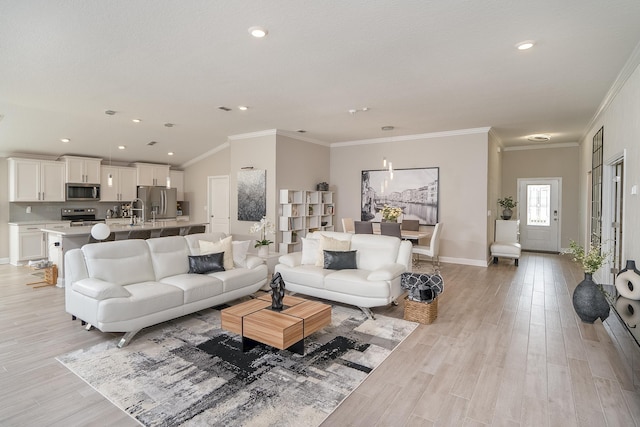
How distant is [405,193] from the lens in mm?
7969

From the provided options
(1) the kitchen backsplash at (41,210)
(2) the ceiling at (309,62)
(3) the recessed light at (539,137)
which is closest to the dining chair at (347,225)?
(2) the ceiling at (309,62)

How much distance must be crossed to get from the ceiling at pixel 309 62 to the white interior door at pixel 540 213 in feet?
9.90

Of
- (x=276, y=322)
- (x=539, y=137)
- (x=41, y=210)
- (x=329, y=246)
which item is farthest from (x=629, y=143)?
(x=41, y=210)

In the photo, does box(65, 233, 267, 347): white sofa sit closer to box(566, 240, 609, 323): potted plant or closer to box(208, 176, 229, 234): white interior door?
box(566, 240, 609, 323): potted plant

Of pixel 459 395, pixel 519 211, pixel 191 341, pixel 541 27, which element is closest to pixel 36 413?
pixel 191 341

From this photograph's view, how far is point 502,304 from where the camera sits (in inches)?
181

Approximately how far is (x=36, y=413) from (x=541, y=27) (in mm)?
4725

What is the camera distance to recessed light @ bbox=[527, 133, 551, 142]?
774 centimetres

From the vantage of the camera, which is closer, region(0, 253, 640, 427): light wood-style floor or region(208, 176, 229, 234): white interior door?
region(0, 253, 640, 427): light wood-style floor

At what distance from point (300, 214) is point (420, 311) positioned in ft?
14.1

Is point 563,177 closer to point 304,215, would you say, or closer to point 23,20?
point 304,215

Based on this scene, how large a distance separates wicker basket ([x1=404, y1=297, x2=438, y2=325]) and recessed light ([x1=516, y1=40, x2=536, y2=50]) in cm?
271

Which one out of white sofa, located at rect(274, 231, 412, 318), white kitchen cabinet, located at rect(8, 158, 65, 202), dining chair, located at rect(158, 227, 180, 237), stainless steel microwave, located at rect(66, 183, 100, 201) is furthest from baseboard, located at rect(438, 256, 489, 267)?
white kitchen cabinet, located at rect(8, 158, 65, 202)

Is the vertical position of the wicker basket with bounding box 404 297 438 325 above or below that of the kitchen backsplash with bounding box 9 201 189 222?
below
